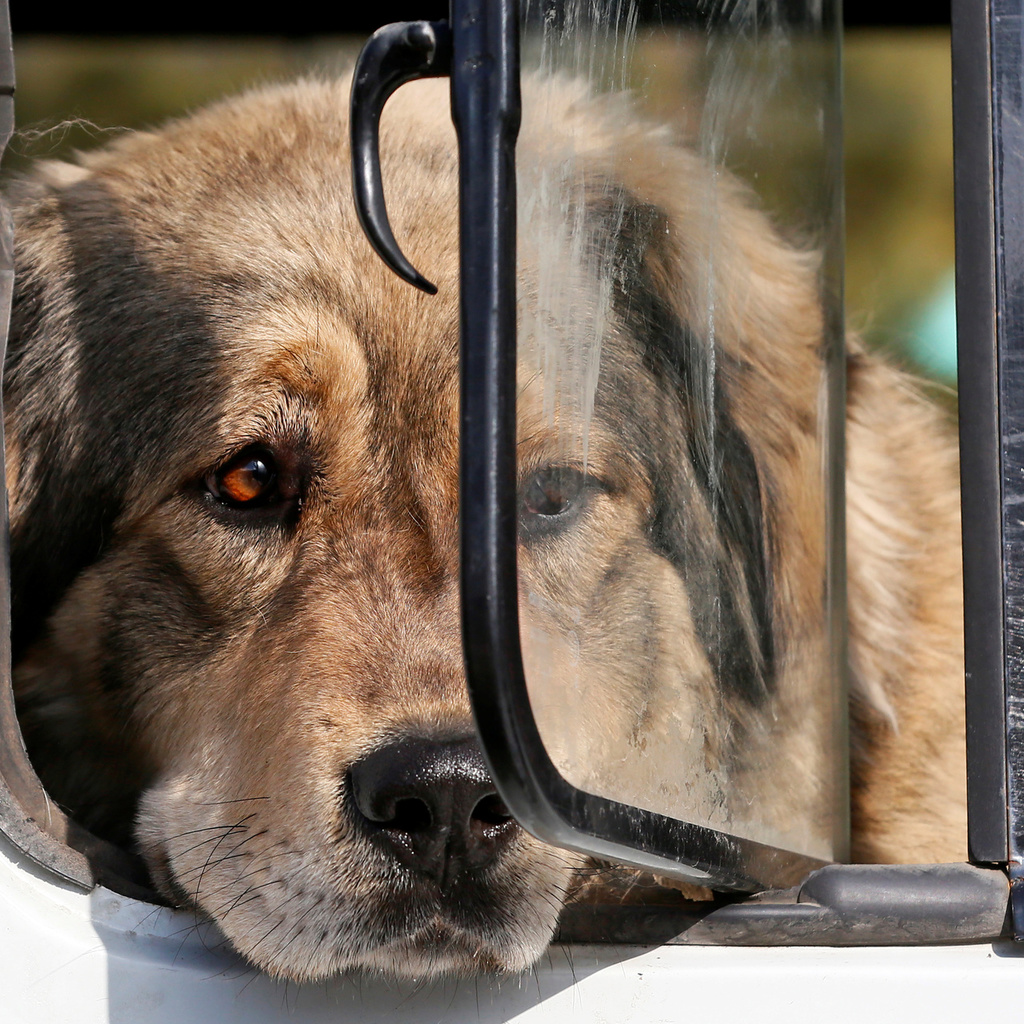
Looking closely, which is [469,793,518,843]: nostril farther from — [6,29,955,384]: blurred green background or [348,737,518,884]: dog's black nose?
[6,29,955,384]: blurred green background

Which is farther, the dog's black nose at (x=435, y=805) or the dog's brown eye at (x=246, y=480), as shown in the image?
the dog's brown eye at (x=246, y=480)

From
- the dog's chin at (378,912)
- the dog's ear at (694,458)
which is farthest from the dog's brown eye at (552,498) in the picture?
the dog's chin at (378,912)

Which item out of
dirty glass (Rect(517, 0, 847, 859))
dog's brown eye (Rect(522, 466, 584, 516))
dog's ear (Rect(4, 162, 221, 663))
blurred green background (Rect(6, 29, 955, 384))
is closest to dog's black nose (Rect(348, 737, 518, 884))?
dirty glass (Rect(517, 0, 847, 859))

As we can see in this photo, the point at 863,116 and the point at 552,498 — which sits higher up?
the point at 552,498

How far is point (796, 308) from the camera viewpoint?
222 centimetres

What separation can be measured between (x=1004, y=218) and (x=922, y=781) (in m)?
1.56

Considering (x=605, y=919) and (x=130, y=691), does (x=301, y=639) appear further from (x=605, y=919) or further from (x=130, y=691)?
(x=605, y=919)

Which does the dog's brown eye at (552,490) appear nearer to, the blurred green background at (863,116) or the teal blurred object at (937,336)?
the teal blurred object at (937,336)

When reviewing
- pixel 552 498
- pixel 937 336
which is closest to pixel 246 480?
pixel 552 498

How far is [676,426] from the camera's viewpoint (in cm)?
136

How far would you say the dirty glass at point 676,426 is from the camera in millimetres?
1103

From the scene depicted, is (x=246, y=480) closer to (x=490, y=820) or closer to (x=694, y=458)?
(x=490, y=820)

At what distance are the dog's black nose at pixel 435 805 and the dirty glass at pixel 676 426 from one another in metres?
0.31

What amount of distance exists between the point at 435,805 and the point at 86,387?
4.54 ft
